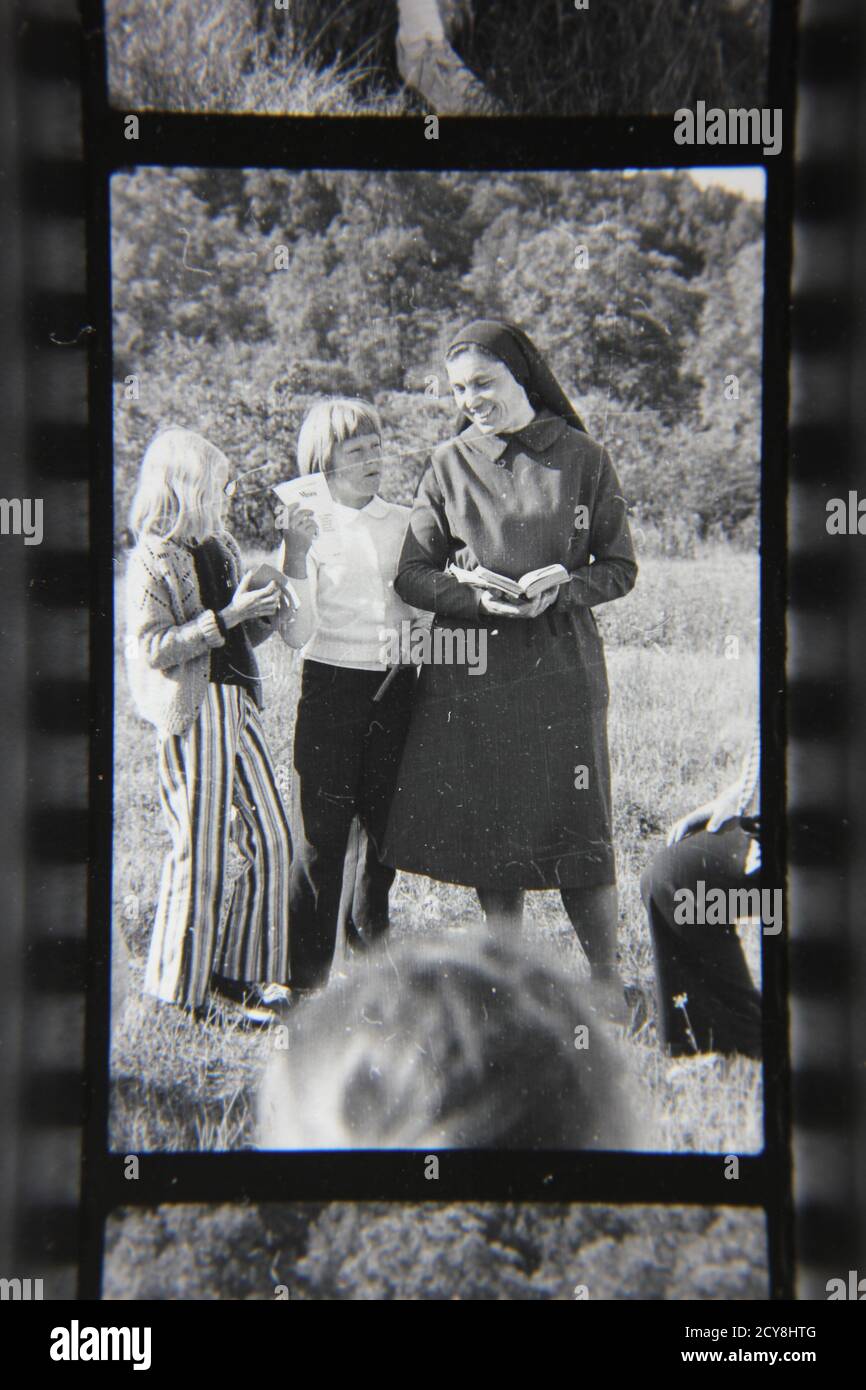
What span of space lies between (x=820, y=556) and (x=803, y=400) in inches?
13.1

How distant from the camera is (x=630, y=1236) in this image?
92.4 inches

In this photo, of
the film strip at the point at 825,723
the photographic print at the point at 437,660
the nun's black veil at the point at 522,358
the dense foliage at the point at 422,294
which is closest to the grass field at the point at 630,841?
the photographic print at the point at 437,660

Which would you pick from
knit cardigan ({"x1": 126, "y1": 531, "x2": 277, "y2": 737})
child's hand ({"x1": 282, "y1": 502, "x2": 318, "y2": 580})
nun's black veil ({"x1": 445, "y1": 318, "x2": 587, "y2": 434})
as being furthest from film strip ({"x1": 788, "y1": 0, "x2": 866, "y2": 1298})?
knit cardigan ({"x1": 126, "y1": 531, "x2": 277, "y2": 737})

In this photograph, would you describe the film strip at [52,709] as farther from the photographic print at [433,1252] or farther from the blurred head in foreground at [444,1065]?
the blurred head in foreground at [444,1065]

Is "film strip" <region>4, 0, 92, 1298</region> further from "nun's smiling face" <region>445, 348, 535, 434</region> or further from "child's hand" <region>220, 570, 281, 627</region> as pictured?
"nun's smiling face" <region>445, 348, 535, 434</region>

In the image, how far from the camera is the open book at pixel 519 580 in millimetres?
2332

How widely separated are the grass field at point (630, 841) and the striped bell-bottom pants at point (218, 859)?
0.13 ft

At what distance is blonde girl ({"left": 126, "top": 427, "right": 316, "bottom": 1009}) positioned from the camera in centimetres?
235

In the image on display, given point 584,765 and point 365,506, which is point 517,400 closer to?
point 365,506

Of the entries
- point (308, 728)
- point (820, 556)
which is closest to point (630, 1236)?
A: point (308, 728)

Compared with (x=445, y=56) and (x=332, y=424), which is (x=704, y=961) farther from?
(x=445, y=56)

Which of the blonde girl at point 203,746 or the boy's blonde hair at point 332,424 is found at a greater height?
the boy's blonde hair at point 332,424

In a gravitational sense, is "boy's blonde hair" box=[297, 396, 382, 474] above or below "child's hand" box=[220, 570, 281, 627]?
above

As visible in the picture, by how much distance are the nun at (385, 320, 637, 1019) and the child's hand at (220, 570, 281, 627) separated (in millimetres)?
268
